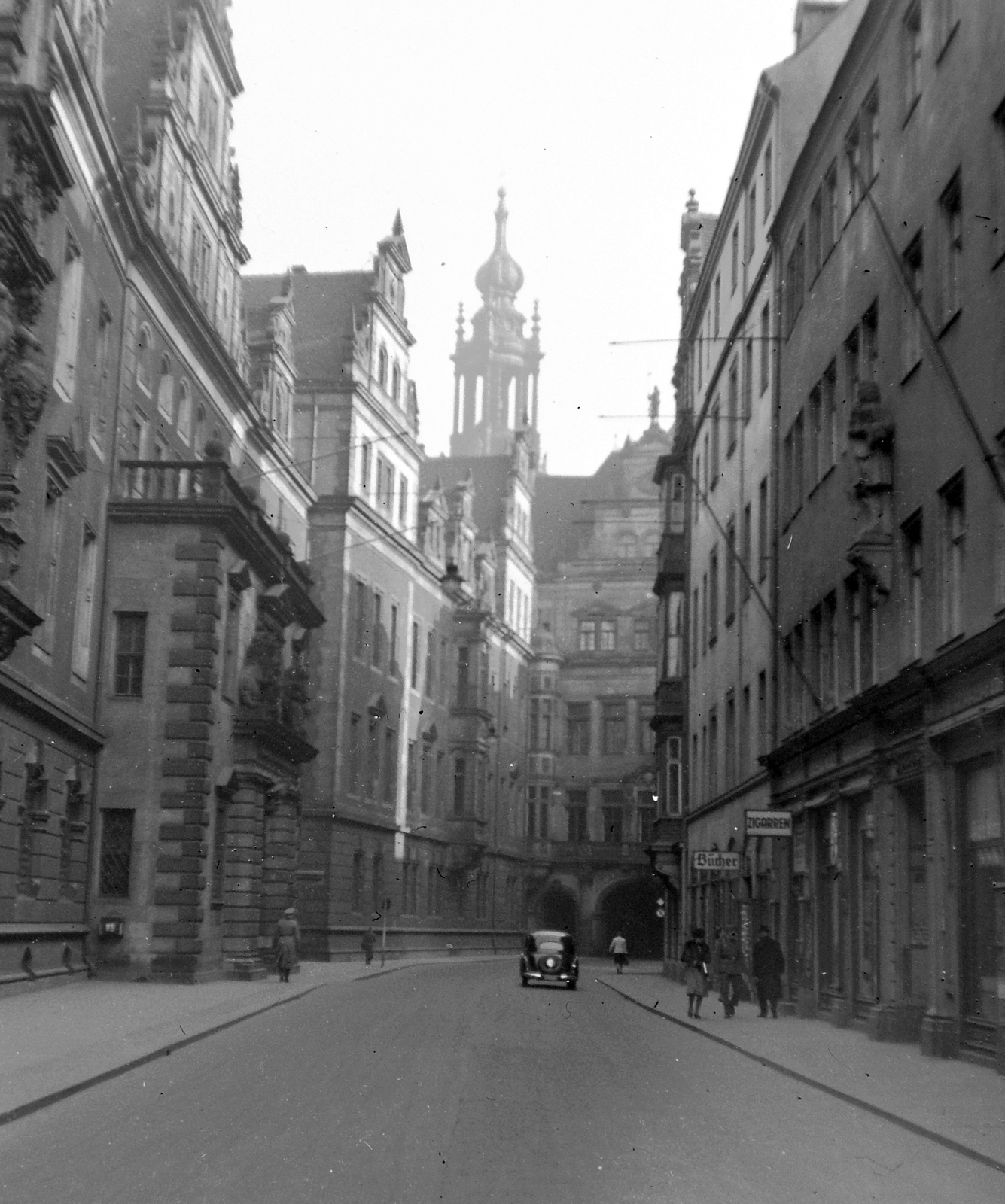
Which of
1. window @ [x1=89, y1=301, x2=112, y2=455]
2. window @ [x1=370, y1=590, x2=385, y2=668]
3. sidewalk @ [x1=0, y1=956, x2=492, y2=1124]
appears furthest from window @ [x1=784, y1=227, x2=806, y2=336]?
window @ [x1=370, y1=590, x2=385, y2=668]

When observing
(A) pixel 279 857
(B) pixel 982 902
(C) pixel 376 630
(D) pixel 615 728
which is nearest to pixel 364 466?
(C) pixel 376 630

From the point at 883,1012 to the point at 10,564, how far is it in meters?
12.5

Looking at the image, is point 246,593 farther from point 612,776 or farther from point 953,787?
point 612,776

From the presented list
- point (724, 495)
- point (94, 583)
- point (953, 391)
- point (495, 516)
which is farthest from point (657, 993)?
point (495, 516)

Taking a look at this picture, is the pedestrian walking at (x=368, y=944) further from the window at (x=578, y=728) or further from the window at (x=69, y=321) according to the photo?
the window at (x=578, y=728)

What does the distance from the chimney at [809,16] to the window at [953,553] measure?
2126 cm

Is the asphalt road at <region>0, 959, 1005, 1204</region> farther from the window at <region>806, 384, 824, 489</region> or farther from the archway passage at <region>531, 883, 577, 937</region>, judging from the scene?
the archway passage at <region>531, 883, 577, 937</region>

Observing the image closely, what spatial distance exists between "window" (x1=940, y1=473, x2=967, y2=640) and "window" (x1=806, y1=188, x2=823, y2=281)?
1018cm

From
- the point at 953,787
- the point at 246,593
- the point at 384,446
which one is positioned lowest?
the point at 953,787

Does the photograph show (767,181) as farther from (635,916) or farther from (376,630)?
(635,916)

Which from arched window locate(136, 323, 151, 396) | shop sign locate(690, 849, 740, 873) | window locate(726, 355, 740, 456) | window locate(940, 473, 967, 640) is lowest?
shop sign locate(690, 849, 740, 873)

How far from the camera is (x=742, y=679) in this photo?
39.9m

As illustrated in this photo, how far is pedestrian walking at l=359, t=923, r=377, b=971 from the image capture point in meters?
58.4

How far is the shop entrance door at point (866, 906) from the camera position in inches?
1030
